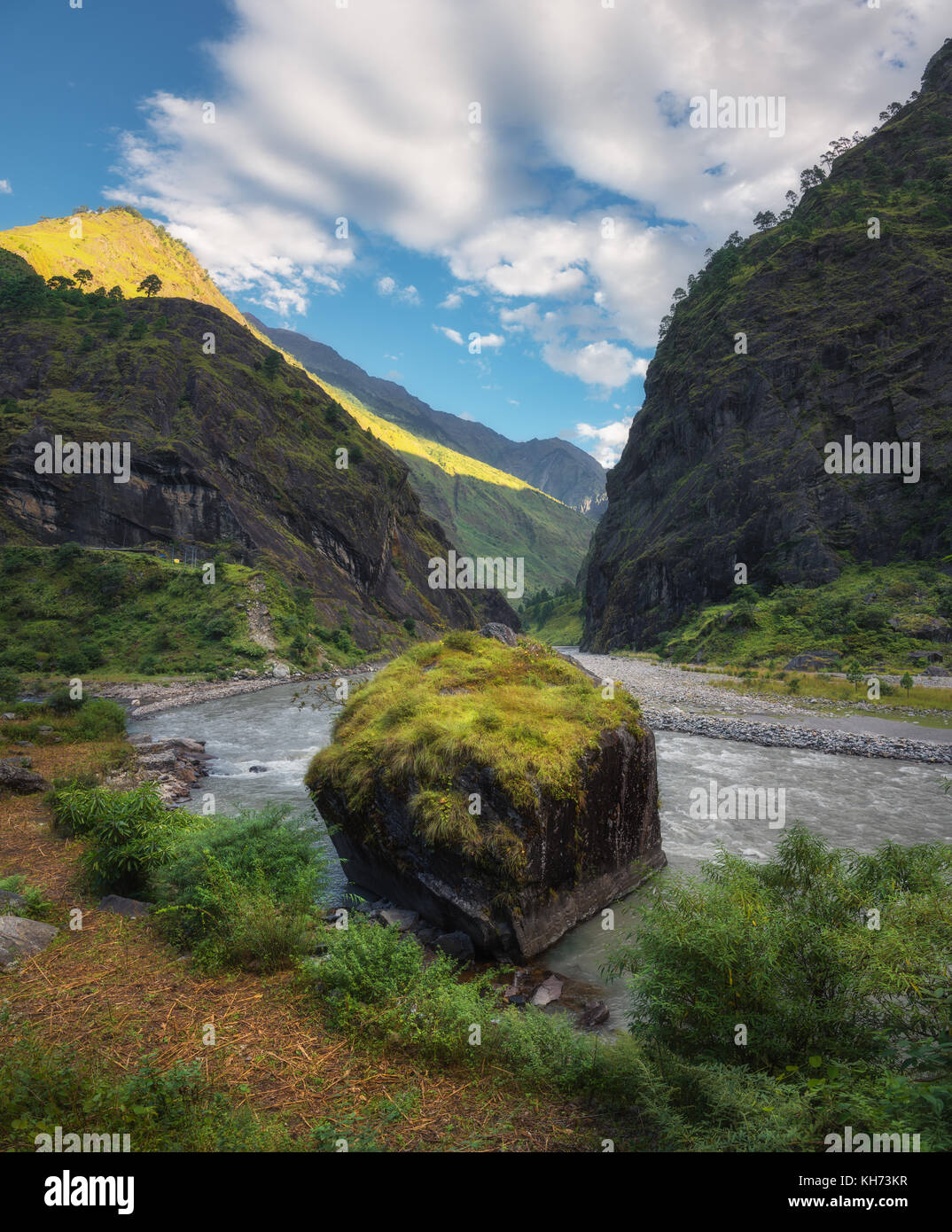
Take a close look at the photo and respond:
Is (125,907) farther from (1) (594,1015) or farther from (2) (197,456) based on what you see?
(2) (197,456)

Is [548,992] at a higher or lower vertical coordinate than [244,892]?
lower

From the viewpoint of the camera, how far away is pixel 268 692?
145ft

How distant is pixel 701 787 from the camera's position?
64.1ft

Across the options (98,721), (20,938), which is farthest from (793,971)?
(98,721)

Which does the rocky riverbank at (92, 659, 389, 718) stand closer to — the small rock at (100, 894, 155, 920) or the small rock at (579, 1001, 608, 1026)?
the small rock at (100, 894, 155, 920)

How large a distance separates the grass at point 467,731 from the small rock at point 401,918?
1.74 metres

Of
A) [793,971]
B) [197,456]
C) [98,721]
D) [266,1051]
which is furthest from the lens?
[197,456]

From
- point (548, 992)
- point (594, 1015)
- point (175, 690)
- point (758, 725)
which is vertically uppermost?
point (594, 1015)

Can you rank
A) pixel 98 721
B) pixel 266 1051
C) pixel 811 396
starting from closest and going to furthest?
pixel 266 1051, pixel 98 721, pixel 811 396

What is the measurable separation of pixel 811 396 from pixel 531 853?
89.6 meters

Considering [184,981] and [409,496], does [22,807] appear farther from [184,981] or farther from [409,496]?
[409,496]

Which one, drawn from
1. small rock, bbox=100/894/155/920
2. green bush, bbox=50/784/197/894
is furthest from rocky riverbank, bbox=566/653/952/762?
small rock, bbox=100/894/155/920

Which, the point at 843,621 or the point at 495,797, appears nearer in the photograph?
the point at 495,797

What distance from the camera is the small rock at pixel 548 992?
823 centimetres
